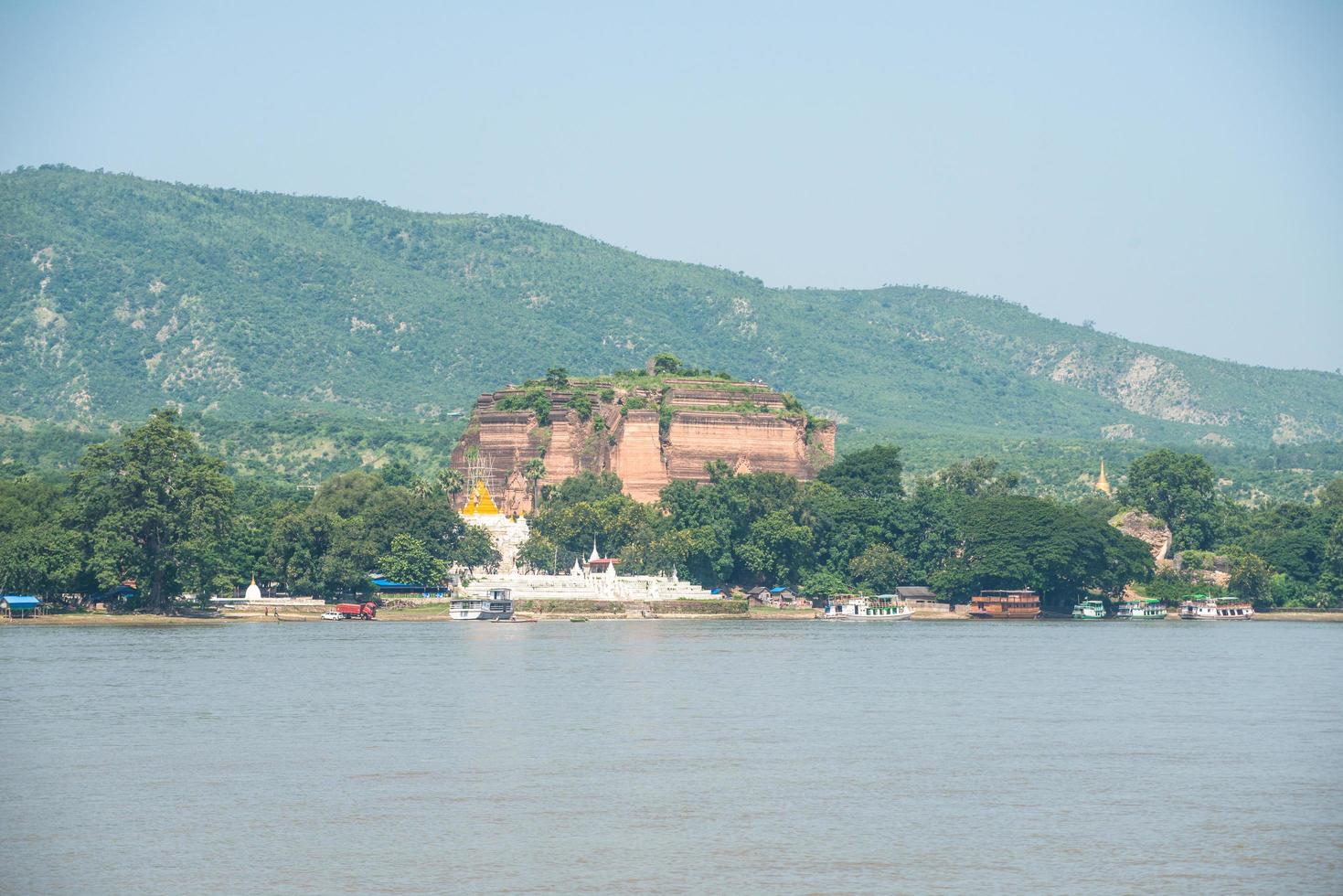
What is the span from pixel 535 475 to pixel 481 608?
3560cm

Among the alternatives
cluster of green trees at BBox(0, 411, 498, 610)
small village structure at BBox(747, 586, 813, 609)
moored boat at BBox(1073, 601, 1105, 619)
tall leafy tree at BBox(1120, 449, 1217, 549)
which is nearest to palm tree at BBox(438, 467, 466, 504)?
cluster of green trees at BBox(0, 411, 498, 610)

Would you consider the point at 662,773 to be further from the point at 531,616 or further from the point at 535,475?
Result: the point at 535,475

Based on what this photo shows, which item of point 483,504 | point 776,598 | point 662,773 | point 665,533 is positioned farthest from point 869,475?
point 662,773

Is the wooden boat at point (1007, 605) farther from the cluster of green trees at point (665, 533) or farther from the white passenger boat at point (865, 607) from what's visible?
the white passenger boat at point (865, 607)

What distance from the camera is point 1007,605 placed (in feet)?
423

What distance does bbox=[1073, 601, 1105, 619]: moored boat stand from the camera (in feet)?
429

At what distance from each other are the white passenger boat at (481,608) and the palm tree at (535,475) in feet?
106

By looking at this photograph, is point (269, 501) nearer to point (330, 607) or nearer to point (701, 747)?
point (330, 607)

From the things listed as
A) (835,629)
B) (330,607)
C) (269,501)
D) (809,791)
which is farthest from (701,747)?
(269,501)

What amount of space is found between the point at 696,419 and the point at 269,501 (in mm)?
31020

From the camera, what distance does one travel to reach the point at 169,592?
10931cm

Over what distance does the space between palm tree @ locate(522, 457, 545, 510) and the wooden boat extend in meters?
37.4

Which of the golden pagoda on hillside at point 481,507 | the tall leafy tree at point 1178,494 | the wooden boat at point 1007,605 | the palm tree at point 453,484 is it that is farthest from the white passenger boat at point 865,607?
the palm tree at point 453,484

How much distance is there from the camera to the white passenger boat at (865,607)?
126375 mm
